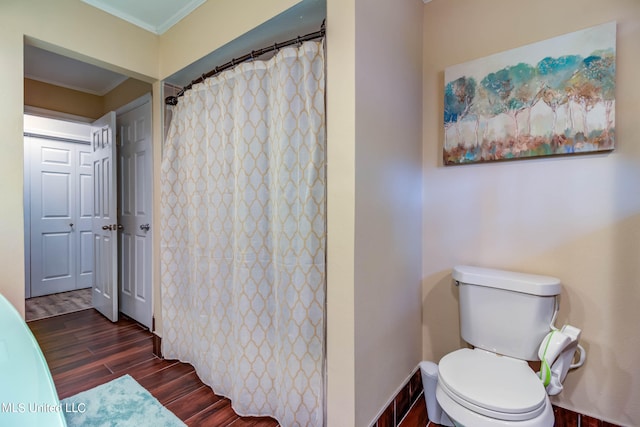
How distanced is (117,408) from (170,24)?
2.47 meters

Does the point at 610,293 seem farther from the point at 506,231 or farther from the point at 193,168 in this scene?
the point at 193,168

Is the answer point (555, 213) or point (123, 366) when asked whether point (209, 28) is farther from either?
point (123, 366)

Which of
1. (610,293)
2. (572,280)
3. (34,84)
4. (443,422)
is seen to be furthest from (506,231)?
(34,84)

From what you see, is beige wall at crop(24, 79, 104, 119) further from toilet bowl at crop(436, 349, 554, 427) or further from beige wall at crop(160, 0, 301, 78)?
toilet bowl at crop(436, 349, 554, 427)

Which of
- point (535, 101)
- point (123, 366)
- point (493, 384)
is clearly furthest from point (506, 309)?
point (123, 366)

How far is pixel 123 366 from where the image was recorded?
206cm

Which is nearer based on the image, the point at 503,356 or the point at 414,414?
the point at 503,356

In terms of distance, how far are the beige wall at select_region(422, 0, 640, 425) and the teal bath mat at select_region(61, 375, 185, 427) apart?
64.9 inches

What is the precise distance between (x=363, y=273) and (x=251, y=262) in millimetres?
632

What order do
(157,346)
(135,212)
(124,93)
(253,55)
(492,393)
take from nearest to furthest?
1. (492,393)
2. (253,55)
3. (157,346)
4. (135,212)
5. (124,93)

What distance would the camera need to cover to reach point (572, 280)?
1.43 metres

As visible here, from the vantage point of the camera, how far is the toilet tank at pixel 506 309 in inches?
52.7

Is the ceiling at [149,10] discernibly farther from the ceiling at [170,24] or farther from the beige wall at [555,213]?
the beige wall at [555,213]

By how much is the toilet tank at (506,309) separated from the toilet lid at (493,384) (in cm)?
8
